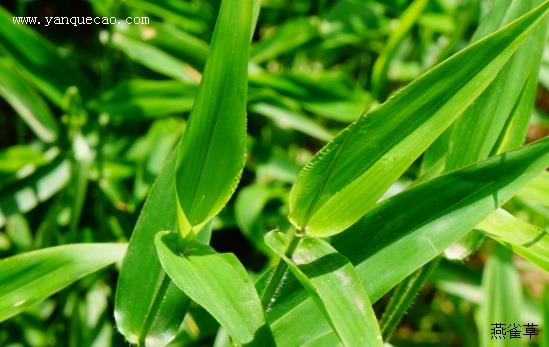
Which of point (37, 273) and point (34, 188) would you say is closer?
point (37, 273)

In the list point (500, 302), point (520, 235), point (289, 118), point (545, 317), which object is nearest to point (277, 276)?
point (520, 235)

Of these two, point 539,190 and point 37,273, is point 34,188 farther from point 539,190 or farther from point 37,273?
point 539,190

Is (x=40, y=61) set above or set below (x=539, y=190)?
above

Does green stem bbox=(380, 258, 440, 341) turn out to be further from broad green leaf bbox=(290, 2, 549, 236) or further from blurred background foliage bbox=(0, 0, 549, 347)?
blurred background foliage bbox=(0, 0, 549, 347)

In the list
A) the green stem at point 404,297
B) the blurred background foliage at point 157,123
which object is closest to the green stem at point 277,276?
the green stem at point 404,297

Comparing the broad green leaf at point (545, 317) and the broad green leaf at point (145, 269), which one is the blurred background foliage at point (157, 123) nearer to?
the broad green leaf at point (545, 317)

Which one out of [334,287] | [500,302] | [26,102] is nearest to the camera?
[334,287]
